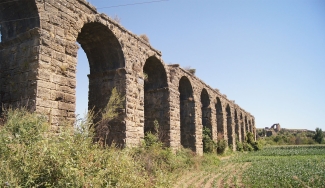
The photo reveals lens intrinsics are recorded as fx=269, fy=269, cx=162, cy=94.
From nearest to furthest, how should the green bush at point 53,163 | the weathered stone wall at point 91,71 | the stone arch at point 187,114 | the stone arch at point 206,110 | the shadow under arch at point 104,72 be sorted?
1. the green bush at point 53,163
2. the weathered stone wall at point 91,71
3. the shadow under arch at point 104,72
4. the stone arch at point 187,114
5. the stone arch at point 206,110

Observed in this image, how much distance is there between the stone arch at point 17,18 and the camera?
6.56 meters

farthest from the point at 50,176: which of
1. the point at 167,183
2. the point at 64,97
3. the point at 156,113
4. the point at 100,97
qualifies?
the point at 156,113

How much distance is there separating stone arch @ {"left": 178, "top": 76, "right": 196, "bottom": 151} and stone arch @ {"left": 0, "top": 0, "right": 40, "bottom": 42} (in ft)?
31.6

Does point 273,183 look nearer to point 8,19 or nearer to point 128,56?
point 128,56

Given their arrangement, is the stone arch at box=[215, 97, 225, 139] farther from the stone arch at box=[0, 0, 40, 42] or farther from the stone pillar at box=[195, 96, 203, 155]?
the stone arch at box=[0, 0, 40, 42]

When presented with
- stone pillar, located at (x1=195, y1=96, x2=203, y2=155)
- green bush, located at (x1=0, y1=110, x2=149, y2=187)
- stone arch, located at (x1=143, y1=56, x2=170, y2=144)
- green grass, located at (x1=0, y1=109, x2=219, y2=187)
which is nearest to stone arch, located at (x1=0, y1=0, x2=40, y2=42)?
green grass, located at (x1=0, y1=109, x2=219, y2=187)

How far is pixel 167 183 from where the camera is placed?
5.93 metres

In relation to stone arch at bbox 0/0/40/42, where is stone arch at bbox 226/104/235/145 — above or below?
below

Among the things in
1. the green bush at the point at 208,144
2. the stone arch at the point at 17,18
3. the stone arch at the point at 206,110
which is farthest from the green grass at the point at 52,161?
the stone arch at the point at 206,110

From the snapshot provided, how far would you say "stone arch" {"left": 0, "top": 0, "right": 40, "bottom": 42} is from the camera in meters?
6.56

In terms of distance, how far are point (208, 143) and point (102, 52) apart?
10030 millimetres

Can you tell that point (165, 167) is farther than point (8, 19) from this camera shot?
Yes

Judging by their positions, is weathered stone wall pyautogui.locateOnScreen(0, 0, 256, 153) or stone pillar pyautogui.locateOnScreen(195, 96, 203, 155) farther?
stone pillar pyautogui.locateOnScreen(195, 96, 203, 155)

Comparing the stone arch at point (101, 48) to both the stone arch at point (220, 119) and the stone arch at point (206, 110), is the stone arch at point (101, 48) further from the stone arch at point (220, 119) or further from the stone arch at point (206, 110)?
the stone arch at point (220, 119)
